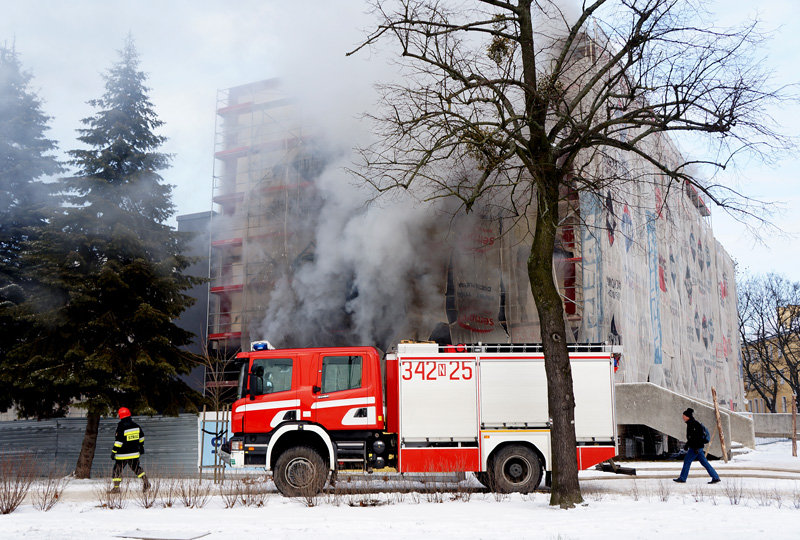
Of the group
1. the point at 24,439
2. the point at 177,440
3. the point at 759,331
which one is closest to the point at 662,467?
the point at 177,440

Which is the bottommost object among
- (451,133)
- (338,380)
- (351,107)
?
(338,380)

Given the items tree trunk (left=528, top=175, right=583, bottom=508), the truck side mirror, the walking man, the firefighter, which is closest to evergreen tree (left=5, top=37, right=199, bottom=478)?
the firefighter

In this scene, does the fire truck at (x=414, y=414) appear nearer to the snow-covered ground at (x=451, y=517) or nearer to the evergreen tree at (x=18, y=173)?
the snow-covered ground at (x=451, y=517)

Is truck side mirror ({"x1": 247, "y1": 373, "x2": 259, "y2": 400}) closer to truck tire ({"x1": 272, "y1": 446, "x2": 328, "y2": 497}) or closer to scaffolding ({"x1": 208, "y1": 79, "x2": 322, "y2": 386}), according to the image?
truck tire ({"x1": 272, "y1": 446, "x2": 328, "y2": 497})

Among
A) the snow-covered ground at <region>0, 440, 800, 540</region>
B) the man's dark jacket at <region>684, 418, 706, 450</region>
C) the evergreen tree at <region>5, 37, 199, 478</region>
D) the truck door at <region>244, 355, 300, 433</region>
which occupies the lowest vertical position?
the snow-covered ground at <region>0, 440, 800, 540</region>

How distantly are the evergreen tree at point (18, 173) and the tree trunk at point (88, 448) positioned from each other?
9.22ft

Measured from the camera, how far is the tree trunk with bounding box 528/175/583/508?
9.74 m

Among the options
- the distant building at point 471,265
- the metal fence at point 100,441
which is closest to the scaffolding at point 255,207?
the distant building at point 471,265

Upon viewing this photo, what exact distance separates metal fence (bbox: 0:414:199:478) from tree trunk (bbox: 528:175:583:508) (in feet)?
33.7

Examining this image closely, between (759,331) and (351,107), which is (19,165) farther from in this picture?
(759,331)

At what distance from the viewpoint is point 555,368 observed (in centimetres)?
1004

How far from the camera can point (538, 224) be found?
35.5 feet

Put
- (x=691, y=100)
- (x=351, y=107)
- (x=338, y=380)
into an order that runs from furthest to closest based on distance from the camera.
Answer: (x=351, y=107)
(x=338, y=380)
(x=691, y=100)

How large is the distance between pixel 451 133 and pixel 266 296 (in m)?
19.0
